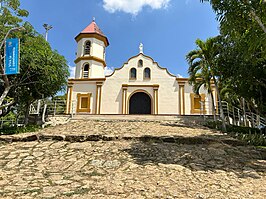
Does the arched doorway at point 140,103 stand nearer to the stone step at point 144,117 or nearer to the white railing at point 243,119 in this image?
the stone step at point 144,117

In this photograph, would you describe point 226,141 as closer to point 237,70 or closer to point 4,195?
point 237,70

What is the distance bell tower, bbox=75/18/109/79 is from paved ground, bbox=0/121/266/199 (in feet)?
52.3

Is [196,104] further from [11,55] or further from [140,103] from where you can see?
[11,55]

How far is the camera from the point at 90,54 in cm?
2319

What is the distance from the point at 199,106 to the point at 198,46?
27.3 ft

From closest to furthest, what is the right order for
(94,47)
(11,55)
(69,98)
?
(11,55)
(69,98)
(94,47)

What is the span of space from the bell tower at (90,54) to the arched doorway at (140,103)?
453 cm

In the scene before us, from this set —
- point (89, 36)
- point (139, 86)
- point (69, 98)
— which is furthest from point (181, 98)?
point (89, 36)

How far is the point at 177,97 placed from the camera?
20828 mm


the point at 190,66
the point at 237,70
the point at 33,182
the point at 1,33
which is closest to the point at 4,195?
the point at 33,182

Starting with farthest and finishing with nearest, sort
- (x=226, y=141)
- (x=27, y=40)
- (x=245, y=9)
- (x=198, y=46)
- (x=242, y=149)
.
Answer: (x=198, y=46) < (x=27, y=40) < (x=226, y=141) < (x=242, y=149) < (x=245, y=9)

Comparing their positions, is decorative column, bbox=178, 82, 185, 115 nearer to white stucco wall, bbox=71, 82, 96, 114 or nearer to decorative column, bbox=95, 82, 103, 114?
decorative column, bbox=95, 82, 103, 114

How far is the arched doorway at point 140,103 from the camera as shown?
21438mm

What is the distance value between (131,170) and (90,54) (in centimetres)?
1955
